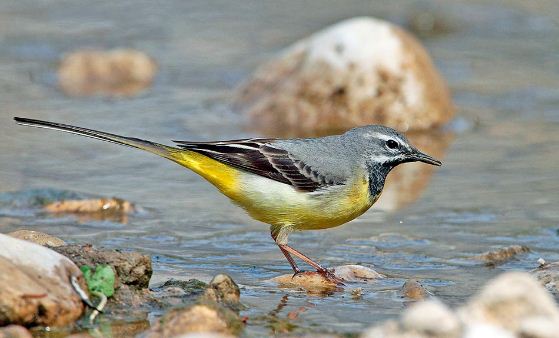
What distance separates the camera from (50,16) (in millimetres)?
21234

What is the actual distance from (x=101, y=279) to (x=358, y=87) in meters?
8.71

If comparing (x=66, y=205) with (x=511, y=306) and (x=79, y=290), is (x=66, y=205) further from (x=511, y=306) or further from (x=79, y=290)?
(x=511, y=306)

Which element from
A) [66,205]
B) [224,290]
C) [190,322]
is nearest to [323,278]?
[224,290]

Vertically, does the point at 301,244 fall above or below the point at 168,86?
below

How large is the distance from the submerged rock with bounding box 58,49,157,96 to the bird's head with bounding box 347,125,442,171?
865 centimetres

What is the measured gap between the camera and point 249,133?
14.9m

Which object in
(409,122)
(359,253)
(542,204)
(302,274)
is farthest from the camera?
(409,122)

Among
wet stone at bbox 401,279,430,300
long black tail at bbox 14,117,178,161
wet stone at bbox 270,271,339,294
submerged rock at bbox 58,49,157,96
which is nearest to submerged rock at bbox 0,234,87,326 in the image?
long black tail at bbox 14,117,178,161

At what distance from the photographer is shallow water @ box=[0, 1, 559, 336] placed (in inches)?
364

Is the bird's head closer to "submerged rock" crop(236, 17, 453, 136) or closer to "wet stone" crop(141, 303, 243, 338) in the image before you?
"wet stone" crop(141, 303, 243, 338)

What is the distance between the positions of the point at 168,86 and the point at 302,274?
31.6 ft

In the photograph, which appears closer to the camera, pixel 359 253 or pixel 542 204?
pixel 359 253

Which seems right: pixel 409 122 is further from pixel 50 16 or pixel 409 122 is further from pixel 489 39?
pixel 50 16

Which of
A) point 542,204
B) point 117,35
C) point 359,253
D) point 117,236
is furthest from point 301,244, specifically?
point 117,35
